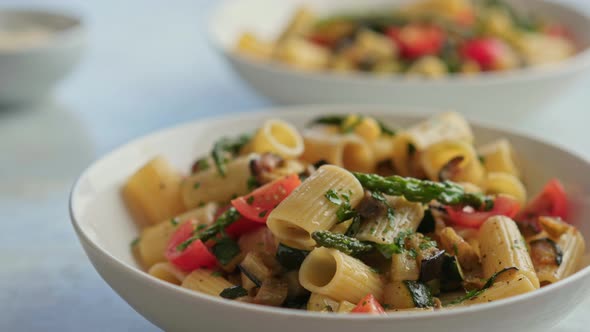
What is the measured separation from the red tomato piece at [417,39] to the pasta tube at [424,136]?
1.28m

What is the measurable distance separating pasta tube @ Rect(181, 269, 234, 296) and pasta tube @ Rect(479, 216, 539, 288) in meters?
0.61

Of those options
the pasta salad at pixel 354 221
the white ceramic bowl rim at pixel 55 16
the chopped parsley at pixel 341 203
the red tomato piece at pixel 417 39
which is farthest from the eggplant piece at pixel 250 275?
the white ceramic bowl rim at pixel 55 16

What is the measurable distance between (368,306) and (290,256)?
30 cm

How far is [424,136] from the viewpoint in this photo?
2.42 m

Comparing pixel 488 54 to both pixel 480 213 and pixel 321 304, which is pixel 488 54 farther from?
pixel 321 304

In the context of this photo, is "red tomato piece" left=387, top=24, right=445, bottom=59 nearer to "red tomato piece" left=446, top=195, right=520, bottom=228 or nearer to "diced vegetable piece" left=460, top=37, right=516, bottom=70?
"diced vegetable piece" left=460, top=37, right=516, bottom=70

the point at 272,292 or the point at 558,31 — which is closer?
the point at 272,292

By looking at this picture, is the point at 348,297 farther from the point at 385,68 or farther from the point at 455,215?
the point at 385,68

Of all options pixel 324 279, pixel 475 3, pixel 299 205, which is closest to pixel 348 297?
pixel 324 279

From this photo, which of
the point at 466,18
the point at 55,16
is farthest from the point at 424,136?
the point at 55,16

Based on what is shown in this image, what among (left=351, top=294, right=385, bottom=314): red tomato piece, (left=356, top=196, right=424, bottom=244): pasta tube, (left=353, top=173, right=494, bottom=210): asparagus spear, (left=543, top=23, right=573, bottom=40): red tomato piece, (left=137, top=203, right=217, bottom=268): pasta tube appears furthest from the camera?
(left=543, top=23, right=573, bottom=40): red tomato piece

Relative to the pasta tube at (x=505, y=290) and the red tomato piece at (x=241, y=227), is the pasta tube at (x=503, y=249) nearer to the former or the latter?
the pasta tube at (x=505, y=290)

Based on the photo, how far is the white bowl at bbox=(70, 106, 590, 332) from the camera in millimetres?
1482

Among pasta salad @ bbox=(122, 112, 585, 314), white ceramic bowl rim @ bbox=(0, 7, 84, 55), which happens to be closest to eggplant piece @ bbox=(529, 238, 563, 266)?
pasta salad @ bbox=(122, 112, 585, 314)
